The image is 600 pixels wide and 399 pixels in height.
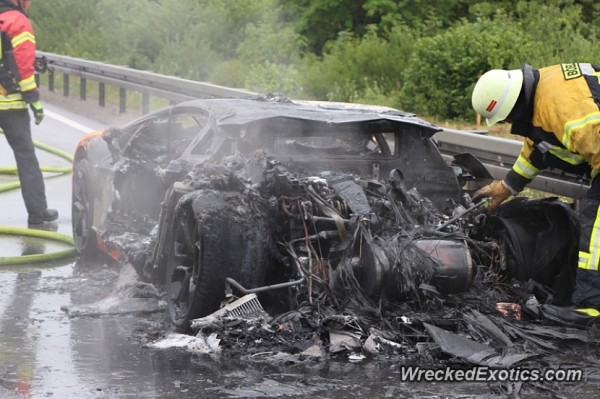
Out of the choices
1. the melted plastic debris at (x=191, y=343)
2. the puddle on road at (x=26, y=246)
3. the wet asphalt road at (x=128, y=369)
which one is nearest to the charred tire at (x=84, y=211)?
the puddle on road at (x=26, y=246)

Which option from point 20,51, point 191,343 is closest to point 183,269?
point 191,343

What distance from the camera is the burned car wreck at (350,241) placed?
6.72 meters

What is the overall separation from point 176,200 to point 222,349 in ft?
→ 3.99

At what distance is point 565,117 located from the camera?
7.11 m

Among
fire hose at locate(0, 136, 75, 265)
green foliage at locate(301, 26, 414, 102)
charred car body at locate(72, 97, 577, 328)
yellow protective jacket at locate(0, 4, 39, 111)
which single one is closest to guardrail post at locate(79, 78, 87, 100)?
green foliage at locate(301, 26, 414, 102)

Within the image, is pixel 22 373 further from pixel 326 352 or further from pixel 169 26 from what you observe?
pixel 169 26

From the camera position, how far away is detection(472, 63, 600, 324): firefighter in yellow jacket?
6.97 meters

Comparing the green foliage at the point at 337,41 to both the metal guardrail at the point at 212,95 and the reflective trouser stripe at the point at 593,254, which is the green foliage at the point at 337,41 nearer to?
the metal guardrail at the point at 212,95

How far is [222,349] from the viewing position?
6.56 m

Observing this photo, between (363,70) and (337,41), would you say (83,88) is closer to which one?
(337,41)

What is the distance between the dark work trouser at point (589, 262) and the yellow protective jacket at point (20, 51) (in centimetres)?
616

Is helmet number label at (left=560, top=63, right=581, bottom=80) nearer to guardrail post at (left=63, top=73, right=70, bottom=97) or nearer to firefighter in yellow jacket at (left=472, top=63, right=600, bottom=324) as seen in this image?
firefighter in yellow jacket at (left=472, top=63, right=600, bottom=324)

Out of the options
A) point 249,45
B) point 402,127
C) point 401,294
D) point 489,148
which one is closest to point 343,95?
point 249,45

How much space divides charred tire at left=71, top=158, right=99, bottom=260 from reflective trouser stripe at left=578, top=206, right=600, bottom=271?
422 cm
